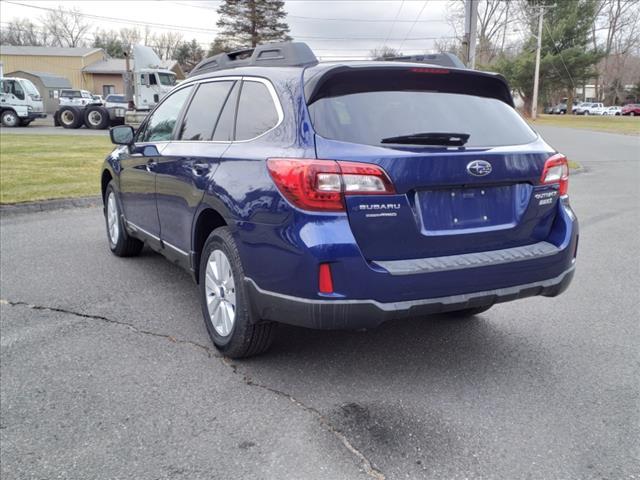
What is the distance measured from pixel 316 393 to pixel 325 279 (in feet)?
2.47

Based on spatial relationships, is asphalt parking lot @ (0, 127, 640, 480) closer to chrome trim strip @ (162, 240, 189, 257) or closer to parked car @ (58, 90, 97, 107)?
chrome trim strip @ (162, 240, 189, 257)

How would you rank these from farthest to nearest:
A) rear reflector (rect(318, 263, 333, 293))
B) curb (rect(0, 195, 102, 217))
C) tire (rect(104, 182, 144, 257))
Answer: curb (rect(0, 195, 102, 217)), tire (rect(104, 182, 144, 257)), rear reflector (rect(318, 263, 333, 293))

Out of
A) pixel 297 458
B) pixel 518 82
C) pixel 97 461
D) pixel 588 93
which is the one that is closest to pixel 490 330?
Result: pixel 297 458

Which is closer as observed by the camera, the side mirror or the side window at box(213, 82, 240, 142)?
the side window at box(213, 82, 240, 142)

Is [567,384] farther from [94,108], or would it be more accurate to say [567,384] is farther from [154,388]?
[94,108]

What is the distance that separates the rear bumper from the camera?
3.03 m

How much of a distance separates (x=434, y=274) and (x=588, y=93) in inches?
4925

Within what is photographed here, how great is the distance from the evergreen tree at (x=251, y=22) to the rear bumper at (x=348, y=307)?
59.5 m

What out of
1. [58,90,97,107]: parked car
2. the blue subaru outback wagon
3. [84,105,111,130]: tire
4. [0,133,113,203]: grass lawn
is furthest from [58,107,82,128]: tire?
the blue subaru outback wagon

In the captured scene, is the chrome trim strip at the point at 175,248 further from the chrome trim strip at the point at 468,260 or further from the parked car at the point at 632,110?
the parked car at the point at 632,110

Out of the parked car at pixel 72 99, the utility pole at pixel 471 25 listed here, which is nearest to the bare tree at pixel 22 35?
the parked car at pixel 72 99

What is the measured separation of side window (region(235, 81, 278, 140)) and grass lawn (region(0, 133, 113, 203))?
6.46m

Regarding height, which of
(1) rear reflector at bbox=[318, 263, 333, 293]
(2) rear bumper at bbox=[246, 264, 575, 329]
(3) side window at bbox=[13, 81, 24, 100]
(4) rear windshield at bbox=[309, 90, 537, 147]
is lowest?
(2) rear bumper at bbox=[246, 264, 575, 329]

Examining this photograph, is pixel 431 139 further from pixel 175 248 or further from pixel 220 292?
pixel 175 248
